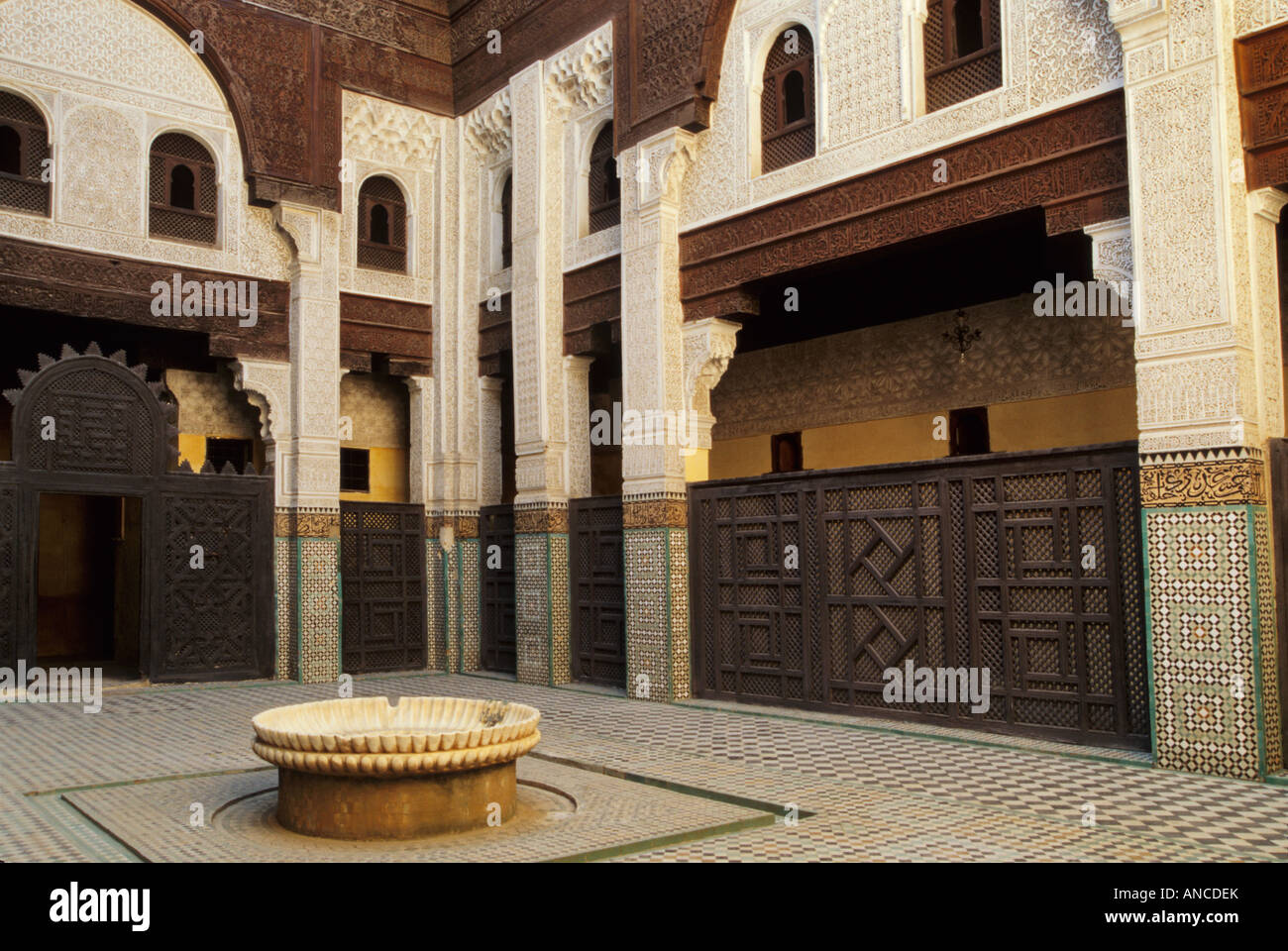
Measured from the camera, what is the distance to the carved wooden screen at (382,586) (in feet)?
32.1

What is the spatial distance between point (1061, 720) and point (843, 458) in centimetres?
444

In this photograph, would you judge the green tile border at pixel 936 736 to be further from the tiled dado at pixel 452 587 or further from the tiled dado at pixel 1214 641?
the tiled dado at pixel 452 587

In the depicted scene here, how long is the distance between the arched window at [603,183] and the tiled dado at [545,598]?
2277mm

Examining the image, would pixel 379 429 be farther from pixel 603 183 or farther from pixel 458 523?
pixel 603 183

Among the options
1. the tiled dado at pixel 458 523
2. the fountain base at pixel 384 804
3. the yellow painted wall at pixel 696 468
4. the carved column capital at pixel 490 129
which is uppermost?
the carved column capital at pixel 490 129

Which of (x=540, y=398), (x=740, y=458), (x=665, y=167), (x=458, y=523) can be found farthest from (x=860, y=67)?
(x=458, y=523)

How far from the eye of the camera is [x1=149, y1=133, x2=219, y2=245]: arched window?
888 cm

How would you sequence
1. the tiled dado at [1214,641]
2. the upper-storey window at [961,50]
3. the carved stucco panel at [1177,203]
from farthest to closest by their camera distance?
the upper-storey window at [961,50] < the carved stucco panel at [1177,203] < the tiled dado at [1214,641]

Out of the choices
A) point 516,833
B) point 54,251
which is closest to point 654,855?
point 516,833

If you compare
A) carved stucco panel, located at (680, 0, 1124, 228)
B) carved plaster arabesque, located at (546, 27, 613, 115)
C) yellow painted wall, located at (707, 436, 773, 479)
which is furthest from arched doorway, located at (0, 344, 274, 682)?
carved stucco panel, located at (680, 0, 1124, 228)

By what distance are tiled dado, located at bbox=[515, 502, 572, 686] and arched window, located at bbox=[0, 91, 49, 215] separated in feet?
14.0

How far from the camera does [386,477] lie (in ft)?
35.8

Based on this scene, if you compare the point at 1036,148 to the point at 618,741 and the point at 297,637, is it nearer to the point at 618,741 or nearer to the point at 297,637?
the point at 618,741

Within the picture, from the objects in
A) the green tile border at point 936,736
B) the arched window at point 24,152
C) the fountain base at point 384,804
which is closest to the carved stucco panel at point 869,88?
the green tile border at point 936,736
